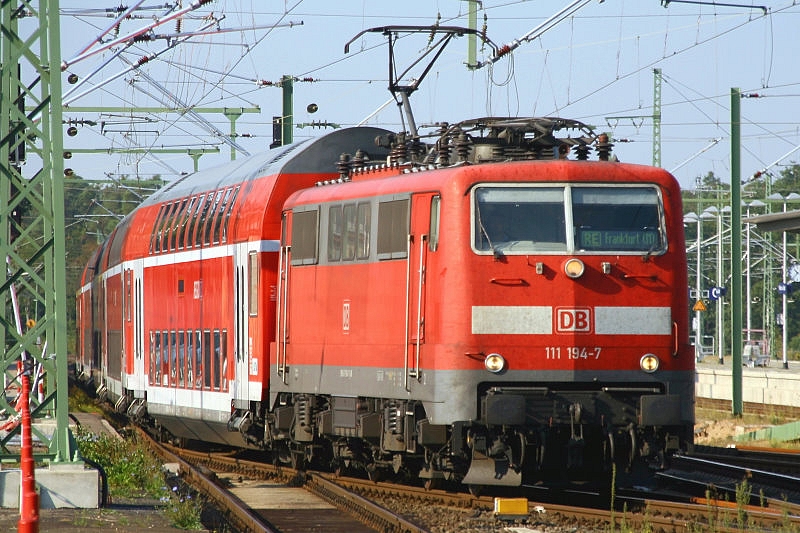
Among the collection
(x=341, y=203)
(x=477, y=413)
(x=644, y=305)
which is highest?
(x=341, y=203)

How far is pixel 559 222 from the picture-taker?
13.5 metres

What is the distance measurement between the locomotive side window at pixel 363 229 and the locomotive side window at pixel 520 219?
1.93 meters

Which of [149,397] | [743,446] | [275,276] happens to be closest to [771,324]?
[743,446]

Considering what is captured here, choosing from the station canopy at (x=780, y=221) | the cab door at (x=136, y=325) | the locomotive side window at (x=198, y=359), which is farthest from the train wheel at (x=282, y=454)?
the station canopy at (x=780, y=221)

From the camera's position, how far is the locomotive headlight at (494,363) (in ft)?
43.0

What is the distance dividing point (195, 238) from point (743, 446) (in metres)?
10.7

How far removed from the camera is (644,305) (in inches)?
526

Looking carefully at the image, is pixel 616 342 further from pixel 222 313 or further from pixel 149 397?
pixel 149 397

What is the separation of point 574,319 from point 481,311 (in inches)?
35.1

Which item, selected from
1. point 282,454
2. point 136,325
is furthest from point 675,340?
point 136,325

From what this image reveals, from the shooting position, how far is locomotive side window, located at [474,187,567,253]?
13391 millimetres

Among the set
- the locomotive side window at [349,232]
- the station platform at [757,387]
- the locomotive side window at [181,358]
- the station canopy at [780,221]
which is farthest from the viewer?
the station platform at [757,387]

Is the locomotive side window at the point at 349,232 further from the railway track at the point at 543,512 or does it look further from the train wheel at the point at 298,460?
the train wheel at the point at 298,460

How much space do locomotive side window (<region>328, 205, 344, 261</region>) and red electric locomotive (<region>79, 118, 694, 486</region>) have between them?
3 centimetres
